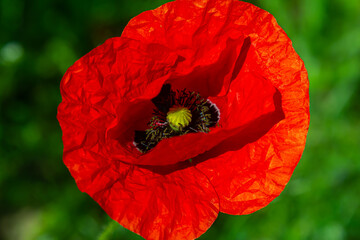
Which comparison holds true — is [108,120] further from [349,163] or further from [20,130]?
[349,163]

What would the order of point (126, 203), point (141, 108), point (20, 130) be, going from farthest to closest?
point (20, 130) < point (141, 108) < point (126, 203)

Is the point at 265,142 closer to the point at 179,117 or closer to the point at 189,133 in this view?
the point at 189,133

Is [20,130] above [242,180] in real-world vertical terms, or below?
below

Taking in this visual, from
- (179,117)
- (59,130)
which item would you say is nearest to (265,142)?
(179,117)

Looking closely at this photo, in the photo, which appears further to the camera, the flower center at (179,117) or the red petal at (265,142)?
the flower center at (179,117)

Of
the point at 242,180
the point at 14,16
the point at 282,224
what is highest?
the point at 14,16

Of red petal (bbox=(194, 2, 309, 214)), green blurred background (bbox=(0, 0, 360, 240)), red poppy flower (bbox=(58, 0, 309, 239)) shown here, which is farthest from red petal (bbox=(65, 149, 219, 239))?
green blurred background (bbox=(0, 0, 360, 240))

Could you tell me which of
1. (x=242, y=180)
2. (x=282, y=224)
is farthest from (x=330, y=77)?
(x=242, y=180)

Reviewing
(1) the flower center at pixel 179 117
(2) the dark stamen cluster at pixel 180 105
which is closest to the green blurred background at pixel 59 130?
(2) the dark stamen cluster at pixel 180 105

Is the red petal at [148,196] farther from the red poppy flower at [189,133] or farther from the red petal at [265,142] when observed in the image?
the red petal at [265,142]
